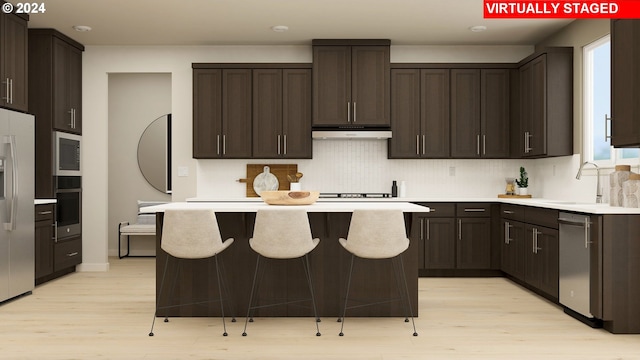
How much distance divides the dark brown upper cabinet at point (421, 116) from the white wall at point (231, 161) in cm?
33

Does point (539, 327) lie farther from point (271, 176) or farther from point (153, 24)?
point (153, 24)

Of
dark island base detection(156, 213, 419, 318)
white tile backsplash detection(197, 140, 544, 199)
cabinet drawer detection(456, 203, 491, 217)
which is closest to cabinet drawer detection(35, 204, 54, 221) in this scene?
dark island base detection(156, 213, 419, 318)

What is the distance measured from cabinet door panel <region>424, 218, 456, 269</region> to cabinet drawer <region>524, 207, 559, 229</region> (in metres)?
1.10

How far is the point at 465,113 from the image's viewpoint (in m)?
6.85

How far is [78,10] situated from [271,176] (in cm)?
280

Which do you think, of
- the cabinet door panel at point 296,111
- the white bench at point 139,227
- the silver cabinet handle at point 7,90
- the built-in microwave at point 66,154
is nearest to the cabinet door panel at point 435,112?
the cabinet door panel at point 296,111

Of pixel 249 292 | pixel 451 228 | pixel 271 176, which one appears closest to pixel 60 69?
pixel 271 176

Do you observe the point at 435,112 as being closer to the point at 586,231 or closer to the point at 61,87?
the point at 586,231

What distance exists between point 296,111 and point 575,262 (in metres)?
3.57

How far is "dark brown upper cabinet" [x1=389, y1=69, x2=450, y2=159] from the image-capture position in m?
6.84

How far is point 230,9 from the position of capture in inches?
221

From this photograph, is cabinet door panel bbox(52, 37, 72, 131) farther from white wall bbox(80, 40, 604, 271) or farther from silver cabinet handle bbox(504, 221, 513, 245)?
silver cabinet handle bbox(504, 221, 513, 245)

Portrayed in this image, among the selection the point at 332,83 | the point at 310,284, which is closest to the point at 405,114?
the point at 332,83

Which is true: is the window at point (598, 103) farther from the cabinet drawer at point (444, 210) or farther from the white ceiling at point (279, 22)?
the cabinet drawer at point (444, 210)
